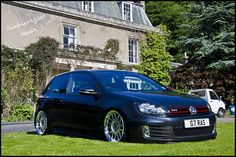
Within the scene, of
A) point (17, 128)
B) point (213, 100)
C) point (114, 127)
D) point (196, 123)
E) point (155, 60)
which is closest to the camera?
point (196, 123)

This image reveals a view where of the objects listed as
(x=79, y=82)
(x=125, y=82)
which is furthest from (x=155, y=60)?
(x=125, y=82)

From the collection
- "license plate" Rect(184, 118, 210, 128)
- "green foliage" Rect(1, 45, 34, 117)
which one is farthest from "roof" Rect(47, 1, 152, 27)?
"license plate" Rect(184, 118, 210, 128)

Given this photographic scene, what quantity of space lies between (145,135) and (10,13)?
18405 mm

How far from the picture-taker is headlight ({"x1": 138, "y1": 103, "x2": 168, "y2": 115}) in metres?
7.43

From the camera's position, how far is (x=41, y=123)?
32.0 ft

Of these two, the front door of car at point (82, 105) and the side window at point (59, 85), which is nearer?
the front door of car at point (82, 105)

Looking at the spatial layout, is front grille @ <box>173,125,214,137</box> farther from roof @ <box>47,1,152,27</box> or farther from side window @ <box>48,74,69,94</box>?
roof @ <box>47,1,152,27</box>

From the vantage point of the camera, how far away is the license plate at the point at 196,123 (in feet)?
24.5

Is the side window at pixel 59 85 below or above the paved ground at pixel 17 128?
above

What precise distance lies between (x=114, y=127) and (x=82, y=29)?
21.5 metres

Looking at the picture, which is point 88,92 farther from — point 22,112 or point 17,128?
point 22,112

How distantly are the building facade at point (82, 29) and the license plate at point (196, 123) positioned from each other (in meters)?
16.6

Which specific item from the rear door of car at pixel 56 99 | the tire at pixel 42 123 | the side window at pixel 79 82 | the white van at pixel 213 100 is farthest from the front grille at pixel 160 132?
the white van at pixel 213 100

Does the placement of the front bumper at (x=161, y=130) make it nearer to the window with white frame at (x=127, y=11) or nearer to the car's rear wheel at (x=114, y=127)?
the car's rear wheel at (x=114, y=127)
